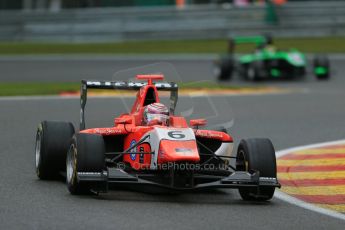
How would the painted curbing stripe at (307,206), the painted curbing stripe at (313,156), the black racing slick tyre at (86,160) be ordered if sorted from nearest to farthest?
the painted curbing stripe at (307,206)
the black racing slick tyre at (86,160)
the painted curbing stripe at (313,156)

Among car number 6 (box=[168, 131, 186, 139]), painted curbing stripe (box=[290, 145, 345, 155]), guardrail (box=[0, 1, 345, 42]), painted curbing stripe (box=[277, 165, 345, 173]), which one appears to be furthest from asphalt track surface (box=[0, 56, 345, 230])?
guardrail (box=[0, 1, 345, 42])

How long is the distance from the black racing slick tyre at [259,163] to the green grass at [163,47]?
71.9 feet

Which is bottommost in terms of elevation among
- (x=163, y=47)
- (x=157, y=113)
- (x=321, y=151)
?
(x=163, y=47)

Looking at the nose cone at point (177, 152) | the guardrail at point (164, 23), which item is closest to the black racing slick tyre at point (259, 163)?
the nose cone at point (177, 152)

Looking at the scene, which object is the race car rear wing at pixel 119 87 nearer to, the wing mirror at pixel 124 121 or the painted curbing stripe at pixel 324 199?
the wing mirror at pixel 124 121

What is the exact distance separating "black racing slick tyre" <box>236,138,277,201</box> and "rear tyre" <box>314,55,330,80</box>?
16.1 meters

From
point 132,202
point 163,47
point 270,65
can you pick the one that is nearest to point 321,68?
point 270,65

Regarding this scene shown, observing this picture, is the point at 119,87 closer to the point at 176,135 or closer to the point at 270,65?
the point at 176,135

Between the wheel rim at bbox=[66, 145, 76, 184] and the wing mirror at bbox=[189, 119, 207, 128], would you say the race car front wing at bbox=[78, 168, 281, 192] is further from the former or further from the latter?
the wing mirror at bbox=[189, 119, 207, 128]

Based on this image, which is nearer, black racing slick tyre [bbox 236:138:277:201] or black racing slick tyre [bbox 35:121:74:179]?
black racing slick tyre [bbox 236:138:277:201]

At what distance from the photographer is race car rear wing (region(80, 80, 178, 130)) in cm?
1027

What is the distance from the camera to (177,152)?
28.7ft

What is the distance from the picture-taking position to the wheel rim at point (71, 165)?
9.00 meters

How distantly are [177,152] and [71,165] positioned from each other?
1081 millimetres
